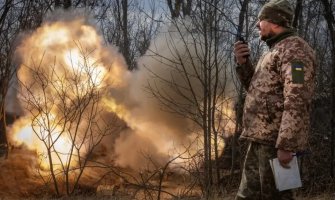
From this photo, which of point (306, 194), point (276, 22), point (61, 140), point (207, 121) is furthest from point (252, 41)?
point (276, 22)

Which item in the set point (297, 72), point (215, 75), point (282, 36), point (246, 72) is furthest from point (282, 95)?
point (215, 75)

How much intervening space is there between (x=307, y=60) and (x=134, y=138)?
1070 cm

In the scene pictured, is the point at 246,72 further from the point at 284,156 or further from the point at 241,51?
the point at 284,156

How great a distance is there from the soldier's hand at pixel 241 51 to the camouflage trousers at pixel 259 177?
2.55 ft

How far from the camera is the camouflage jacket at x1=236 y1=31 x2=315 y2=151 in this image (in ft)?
11.5

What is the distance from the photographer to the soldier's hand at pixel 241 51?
14.0 feet

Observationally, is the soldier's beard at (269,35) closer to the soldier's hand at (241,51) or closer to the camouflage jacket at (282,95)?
the camouflage jacket at (282,95)

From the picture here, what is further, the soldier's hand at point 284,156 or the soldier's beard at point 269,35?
the soldier's beard at point 269,35

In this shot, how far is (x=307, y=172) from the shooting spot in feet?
33.3

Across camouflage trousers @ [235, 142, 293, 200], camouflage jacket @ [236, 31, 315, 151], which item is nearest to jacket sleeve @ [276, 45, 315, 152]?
camouflage jacket @ [236, 31, 315, 151]

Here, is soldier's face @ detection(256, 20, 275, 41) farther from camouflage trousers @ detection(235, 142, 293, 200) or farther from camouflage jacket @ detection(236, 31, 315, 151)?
camouflage trousers @ detection(235, 142, 293, 200)

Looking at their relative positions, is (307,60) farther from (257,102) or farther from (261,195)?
(261,195)

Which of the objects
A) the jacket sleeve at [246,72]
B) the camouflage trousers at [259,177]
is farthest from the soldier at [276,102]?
the jacket sleeve at [246,72]

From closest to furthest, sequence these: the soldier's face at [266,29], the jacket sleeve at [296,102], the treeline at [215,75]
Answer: the jacket sleeve at [296,102]
the soldier's face at [266,29]
the treeline at [215,75]
